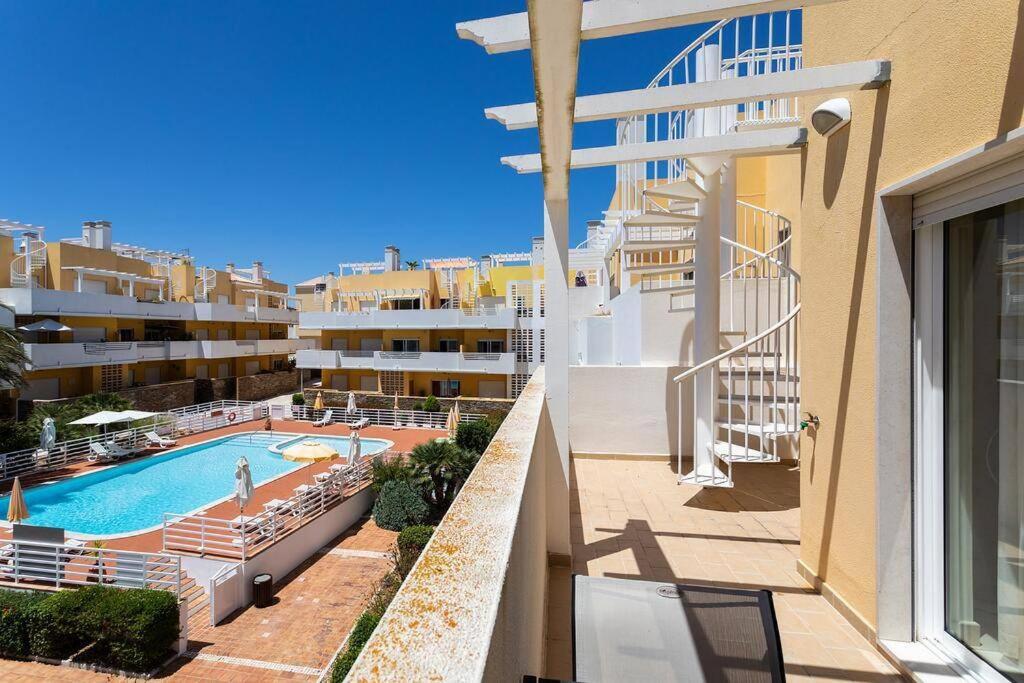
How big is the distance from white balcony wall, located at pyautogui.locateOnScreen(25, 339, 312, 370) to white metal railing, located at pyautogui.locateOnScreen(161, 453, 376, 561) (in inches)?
530

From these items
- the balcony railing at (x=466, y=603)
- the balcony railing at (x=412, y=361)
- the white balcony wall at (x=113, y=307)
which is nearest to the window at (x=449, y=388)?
the balcony railing at (x=412, y=361)

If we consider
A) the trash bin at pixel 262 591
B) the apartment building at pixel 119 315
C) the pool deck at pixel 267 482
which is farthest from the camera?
the apartment building at pixel 119 315

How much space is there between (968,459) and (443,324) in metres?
21.8

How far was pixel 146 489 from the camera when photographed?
489 inches

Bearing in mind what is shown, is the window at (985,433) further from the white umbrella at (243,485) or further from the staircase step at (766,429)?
the white umbrella at (243,485)

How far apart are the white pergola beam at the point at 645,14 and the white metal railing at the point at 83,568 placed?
8.66 m

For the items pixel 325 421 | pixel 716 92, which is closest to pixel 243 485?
pixel 716 92

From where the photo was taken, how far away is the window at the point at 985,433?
71.5 inches

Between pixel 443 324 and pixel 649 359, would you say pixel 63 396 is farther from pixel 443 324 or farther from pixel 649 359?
pixel 649 359

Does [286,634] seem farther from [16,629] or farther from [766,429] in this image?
[766,429]

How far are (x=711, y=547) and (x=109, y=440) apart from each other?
1819 centimetres

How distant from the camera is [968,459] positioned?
2.09 meters

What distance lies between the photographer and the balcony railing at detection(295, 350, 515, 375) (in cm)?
2195

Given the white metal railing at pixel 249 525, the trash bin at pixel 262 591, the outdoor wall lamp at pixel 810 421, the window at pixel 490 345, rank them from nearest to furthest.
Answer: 1. the outdoor wall lamp at pixel 810 421
2. the trash bin at pixel 262 591
3. the white metal railing at pixel 249 525
4. the window at pixel 490 345
